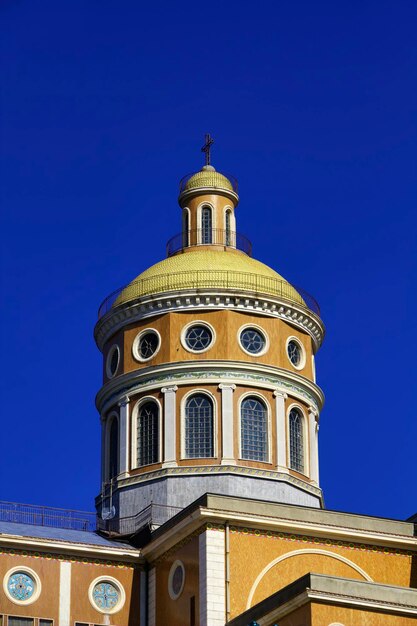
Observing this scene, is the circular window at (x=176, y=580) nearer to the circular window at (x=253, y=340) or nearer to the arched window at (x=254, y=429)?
the arched window at (x=254, y=429)

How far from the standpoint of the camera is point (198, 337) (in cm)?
5291

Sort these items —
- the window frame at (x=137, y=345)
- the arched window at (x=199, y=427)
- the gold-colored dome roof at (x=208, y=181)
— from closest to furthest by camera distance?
the arched window at (x=199, y=427) < the window frame at (x=137, y=345) < the gold-colored dome roof at (x=208, y=181)

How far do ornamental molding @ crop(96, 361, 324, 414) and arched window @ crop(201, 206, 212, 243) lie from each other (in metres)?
7.49

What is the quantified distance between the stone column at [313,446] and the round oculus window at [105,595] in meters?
9.55

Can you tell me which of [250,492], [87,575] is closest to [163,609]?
[87,575]

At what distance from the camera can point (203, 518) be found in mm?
44031

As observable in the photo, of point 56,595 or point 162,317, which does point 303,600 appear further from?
point 162,317

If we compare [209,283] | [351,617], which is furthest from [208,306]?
[351,617]

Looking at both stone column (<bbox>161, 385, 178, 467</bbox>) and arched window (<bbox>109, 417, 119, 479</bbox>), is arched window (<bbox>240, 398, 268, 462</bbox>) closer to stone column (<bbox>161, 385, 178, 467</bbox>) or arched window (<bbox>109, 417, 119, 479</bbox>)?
stone column (<bbox>161, 385, 178, 467</bbox>)

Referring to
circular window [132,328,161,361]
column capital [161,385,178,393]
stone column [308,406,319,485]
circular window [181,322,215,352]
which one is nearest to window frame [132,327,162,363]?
circular window [132,328,161,361]

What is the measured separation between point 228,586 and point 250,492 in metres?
6.91

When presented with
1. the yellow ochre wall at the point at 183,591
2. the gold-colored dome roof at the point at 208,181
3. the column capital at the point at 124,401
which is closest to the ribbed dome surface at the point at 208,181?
the gold-colored dome roof at the point at 208,181

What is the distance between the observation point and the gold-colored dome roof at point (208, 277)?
53625mm

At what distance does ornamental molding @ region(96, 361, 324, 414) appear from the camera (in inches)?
2047
